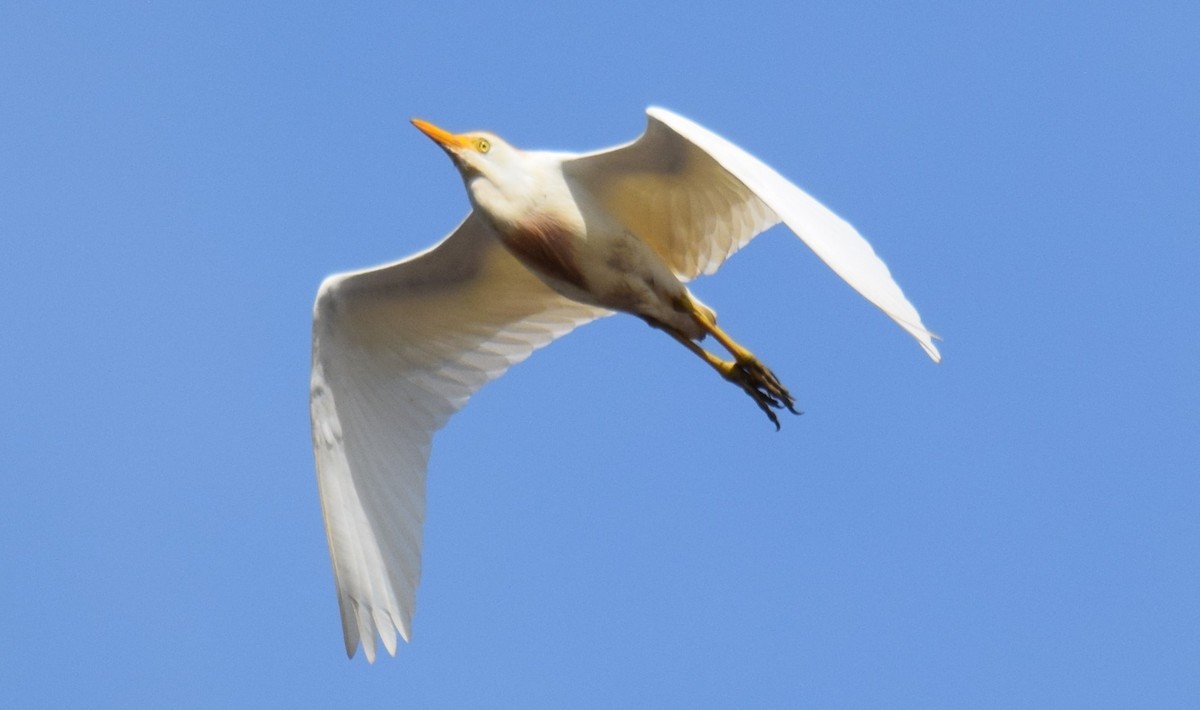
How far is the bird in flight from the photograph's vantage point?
42.3 ft

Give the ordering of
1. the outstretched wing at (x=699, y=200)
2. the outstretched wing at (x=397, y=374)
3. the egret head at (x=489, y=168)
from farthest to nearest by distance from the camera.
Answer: the outstretched wing at (x=397, y=374) → the egret head at (x=489, y=168) → the outstretched wing at (x=699, y=200)

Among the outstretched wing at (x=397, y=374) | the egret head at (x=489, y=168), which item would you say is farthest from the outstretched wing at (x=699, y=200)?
the outstretched wing at (x=397, y=374)

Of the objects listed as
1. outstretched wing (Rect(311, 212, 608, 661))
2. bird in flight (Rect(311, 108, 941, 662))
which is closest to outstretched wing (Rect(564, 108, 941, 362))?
bird in flight (Rect(311, 108, 941, 662))

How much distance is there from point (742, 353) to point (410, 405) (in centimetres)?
250

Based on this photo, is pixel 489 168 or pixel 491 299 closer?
pixel 489 168

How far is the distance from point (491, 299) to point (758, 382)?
6.83 feet

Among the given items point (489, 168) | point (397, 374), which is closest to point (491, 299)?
point (397, 374)

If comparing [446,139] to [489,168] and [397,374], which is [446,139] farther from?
[397,374]

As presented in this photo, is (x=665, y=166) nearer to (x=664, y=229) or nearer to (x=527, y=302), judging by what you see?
(x=664, y=229)

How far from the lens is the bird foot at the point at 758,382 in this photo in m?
13.5

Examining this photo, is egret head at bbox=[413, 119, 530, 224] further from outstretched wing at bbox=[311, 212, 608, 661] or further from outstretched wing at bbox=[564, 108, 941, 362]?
outstretched wing at bbox=[311, 212, 608, 661]

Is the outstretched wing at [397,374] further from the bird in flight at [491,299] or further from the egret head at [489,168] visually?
the egret head at [489,168]

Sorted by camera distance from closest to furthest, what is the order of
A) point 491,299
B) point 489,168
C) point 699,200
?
point 489,168
point 699,200
point 491,299

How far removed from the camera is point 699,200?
1351 cm
